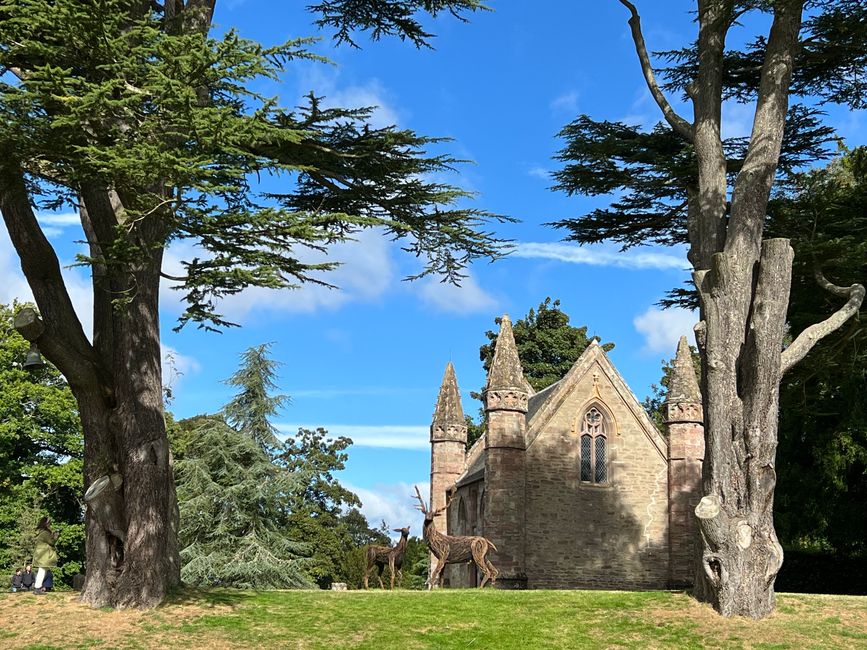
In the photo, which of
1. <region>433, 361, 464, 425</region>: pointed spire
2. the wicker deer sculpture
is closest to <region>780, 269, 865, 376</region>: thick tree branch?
the wicker deer sculpture

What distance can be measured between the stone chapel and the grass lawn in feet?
37.8

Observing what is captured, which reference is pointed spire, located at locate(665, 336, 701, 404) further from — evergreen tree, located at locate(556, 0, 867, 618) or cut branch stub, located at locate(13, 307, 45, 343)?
cut branch stub, located at locate(13, 307, 45, 343)

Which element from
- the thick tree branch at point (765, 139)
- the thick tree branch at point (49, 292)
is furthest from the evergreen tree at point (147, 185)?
the thick tree branch at point (765, 139)

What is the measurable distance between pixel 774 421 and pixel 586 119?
8.10m

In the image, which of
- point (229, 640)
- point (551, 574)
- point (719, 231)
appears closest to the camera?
point (229, 640)

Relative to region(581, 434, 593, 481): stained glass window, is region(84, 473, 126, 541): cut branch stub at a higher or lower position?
lower

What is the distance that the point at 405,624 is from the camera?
15.5m

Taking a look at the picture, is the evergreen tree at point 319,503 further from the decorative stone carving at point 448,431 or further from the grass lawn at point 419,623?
the grass lawn at point 419,623

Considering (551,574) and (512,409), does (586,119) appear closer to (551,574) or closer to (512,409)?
(512,409)

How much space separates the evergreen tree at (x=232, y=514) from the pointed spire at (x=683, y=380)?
1470cm

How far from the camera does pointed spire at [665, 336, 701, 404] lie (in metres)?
30.9

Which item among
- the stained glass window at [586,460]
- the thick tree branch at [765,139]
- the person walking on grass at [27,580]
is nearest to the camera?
the thick tree branch at [765,139]

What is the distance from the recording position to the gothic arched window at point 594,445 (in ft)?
105

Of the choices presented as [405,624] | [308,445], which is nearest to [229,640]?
[405,624]
